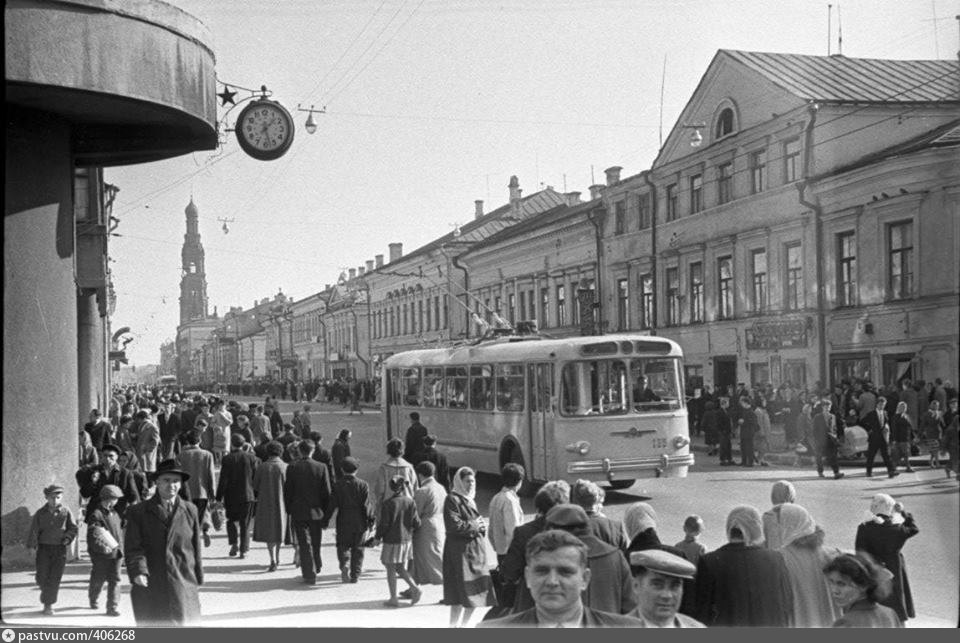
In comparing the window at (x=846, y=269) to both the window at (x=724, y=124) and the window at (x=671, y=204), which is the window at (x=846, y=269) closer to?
the window at (x=724, y=124)

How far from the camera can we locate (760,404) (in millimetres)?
9414

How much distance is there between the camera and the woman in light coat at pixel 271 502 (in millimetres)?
9680

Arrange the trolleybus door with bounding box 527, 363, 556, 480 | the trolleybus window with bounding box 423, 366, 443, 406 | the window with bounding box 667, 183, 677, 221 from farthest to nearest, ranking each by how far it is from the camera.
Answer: the trolleybus window with bounding box 423, 366, 443, 406 → the trolleybus door with bounding box 527, 363, 556, 480 → the window with bounding box 667, 183, 677, 221

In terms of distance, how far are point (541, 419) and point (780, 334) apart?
495 centimetres

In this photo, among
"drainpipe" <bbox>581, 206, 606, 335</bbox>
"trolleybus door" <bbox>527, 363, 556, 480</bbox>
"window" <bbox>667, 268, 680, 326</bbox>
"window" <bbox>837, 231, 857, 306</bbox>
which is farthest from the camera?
"trolleybus door" <bbox>527, 363, 556, 480</bbox>

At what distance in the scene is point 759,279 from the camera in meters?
8.21

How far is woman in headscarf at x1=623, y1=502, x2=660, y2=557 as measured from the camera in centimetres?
509

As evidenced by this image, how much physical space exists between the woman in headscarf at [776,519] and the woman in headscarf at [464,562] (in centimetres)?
230

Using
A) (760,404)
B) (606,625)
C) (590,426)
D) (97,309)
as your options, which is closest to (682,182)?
(760,404)

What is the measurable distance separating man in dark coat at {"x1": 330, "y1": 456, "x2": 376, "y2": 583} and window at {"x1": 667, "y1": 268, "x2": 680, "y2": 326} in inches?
141

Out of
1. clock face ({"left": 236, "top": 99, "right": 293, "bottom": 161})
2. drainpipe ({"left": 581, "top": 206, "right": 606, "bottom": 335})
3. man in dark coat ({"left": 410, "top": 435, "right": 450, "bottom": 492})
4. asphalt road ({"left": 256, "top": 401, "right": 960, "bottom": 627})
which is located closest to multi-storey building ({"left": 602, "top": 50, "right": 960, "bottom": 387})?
drainpipe ({"left": 581, "top": 206, "right": 606, "bottom": 335})

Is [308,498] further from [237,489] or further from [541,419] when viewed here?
[541,419]

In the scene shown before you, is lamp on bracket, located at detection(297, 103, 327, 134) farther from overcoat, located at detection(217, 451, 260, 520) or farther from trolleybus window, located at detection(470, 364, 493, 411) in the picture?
trolleybus window, located at detection(470, 364, 493, 411)

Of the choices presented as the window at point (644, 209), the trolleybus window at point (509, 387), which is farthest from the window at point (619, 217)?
the trolleybus window at point (509, 387)
